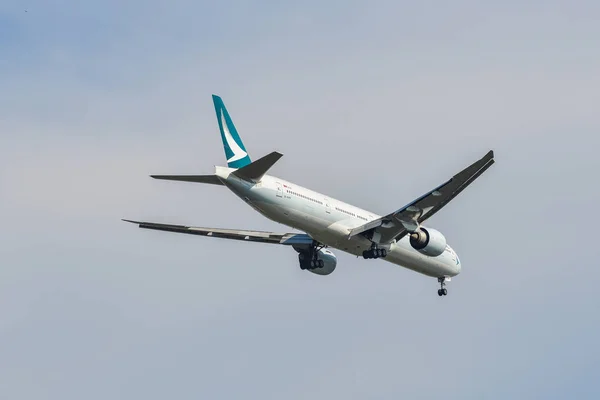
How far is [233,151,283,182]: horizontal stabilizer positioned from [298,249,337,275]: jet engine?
1114 centimetres

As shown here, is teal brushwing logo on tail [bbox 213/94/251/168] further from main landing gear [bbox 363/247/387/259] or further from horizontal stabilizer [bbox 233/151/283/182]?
main landing gear [bbox 363/247/387/259]

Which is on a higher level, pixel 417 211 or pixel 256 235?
pixel 417 211

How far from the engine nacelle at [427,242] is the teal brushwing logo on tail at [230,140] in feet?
32.6

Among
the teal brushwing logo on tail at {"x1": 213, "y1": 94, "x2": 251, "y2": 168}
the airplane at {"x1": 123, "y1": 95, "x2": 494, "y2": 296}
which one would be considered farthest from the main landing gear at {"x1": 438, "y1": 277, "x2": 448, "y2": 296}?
the teal brushwing logo on tail at {"x1": 213, "y1": 94, "x2": 251, "y2": 168}

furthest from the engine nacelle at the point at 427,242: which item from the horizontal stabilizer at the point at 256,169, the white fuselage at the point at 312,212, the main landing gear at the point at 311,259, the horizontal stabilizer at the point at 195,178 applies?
the horizontal stabilizer at the point at 195,178

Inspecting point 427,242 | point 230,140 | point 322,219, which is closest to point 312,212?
point 322,219

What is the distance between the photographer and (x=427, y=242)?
59.3 meters

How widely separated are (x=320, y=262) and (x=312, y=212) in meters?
7.92

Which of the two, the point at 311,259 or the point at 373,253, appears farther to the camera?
the point at 311,259

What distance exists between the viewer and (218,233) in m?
62.0

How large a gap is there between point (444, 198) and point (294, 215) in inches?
302

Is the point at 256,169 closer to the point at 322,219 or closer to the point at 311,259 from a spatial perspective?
the point at 322,219

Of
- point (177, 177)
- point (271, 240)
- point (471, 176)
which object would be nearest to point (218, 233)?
point (271, 240)

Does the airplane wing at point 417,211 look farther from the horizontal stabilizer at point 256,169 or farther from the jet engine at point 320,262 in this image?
the horizontal stabilizer at point 256,169
